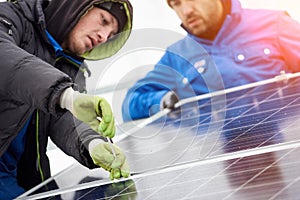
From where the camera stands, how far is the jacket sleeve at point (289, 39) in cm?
803

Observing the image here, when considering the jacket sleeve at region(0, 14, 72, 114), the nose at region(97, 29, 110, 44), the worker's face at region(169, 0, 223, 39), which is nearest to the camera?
the jacket sleeve at region(0, 14, 72, 114)

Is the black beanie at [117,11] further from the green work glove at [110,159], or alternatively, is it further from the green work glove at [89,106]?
the green work glove at [89,106]

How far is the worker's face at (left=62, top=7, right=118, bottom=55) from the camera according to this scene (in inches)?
192

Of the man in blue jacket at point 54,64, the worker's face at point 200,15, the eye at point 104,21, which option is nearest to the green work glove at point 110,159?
the man in blue jacket at point 54,64

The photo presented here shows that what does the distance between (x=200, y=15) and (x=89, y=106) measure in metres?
5.03

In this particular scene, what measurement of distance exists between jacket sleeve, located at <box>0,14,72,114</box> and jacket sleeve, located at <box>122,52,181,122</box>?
3313 mm

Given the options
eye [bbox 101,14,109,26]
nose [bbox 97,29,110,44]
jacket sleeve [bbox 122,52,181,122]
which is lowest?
jacket sleeve [bbox 122,52,181,122]

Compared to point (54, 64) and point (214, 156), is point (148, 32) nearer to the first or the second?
point (54, 64)

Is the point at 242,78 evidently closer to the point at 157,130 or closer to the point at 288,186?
the point at 157,130

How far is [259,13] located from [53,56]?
4036mm

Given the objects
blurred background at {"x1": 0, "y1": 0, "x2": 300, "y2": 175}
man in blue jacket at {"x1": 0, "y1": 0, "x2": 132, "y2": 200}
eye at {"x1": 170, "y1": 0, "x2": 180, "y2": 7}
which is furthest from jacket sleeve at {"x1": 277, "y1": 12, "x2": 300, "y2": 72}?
man in blue jacket at {"x1": 0, "y1": 0, "x2": 132, "y2": 200}

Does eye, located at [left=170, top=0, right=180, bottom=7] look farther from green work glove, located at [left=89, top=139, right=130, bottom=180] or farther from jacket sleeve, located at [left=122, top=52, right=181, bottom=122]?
green work glove, located at [left=89, top=139, right=130, bottom=180]

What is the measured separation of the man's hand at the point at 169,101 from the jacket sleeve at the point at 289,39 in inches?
51.1

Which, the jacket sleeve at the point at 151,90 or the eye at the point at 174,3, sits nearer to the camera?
the jacket sleeve at the point at 151,90
